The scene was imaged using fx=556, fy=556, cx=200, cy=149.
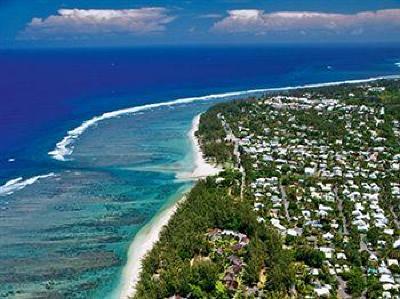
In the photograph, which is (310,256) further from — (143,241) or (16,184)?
(16,184)

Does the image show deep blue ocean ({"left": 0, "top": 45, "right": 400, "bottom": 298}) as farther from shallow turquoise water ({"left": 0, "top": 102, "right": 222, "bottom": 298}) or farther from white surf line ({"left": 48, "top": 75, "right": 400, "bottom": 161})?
white surf line ({"left": 48, "top": 75, "right": 400, "bottom": 161})

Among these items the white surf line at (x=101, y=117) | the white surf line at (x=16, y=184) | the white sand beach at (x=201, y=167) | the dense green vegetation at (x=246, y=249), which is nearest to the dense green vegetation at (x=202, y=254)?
the dense green vegetation at (x=246, y=249)

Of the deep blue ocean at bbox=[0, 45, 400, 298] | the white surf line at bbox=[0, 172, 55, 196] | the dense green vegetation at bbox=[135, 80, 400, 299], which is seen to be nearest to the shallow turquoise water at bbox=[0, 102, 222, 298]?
the deep blue ocean at bbox=[0, 45, 400, 298]

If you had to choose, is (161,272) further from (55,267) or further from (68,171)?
(68,171)

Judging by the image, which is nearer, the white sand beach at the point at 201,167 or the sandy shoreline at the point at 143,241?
the sandy shoreline at the point at 143,241

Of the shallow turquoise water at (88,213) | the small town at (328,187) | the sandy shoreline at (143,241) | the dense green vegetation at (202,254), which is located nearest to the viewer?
the dense green vegetation at (202,254)

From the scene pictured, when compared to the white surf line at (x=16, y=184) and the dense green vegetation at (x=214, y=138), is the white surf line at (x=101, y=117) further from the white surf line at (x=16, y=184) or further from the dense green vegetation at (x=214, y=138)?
the dense green vegetation at (x=214, y=138)

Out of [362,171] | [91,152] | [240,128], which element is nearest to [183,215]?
[362,171]
